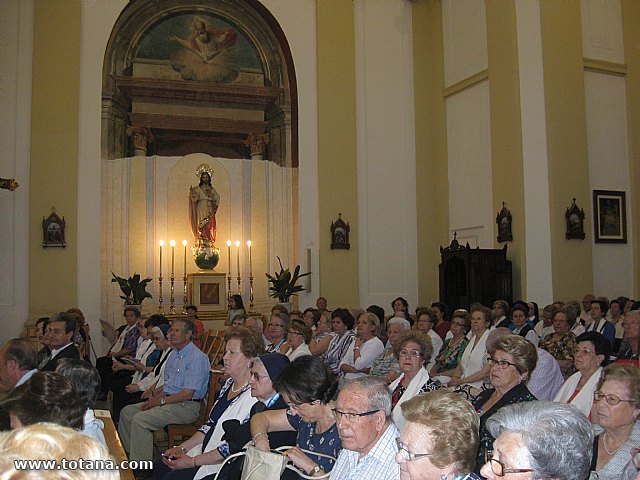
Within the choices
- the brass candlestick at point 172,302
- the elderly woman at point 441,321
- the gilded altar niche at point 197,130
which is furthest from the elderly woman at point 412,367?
the gilded altar niche at point 197,130

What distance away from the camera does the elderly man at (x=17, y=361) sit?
4.43m

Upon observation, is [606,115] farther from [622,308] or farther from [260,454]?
[260,454]

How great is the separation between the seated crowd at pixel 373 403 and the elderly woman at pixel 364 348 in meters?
0.01

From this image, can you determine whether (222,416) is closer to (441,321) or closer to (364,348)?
(364,348)

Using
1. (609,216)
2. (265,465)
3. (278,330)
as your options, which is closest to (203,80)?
(278,330)

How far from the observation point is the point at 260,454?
3.06m

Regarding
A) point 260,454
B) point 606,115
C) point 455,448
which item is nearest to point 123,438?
point 260,454

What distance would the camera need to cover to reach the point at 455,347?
6965 mm

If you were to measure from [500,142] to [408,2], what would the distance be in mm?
4469

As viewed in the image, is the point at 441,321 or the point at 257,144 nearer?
the point at 441,321

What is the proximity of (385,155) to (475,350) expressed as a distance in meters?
8.54

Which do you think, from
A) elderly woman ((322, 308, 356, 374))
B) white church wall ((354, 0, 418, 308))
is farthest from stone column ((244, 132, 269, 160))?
elderly woman ((322, 308, 356, 374))

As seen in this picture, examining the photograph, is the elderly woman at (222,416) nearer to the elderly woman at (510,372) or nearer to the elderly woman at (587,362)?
the elderly woman at (510,372)

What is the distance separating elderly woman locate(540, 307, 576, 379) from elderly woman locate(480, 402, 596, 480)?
3755 mm
